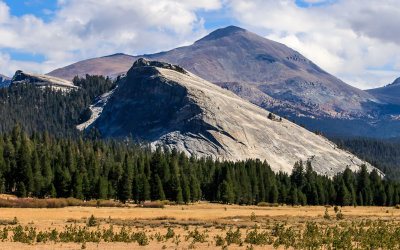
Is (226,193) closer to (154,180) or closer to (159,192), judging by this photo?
(154,180)

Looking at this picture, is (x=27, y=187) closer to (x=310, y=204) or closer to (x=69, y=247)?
(x=69, y=247)

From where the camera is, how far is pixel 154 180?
385ft

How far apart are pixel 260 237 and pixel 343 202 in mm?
106841

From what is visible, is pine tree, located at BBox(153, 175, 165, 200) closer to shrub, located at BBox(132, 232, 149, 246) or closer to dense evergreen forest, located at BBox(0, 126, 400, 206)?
dense evergreen forest, located at BBox(0, 126, 400, 206)

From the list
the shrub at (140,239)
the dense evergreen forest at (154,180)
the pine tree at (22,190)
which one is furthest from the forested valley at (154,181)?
the shrub at (140,239)

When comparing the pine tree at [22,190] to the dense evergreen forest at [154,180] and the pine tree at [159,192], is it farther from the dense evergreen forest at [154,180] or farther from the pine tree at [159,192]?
the pine tree at [159,192]

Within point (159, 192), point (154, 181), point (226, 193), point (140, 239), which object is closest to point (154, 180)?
point (154, 181)

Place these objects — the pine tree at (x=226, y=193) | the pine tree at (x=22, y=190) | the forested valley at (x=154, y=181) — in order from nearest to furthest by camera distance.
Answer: the pine tree at (x=22, y=190)
the forested valley at (x=154, y=181)
the pine tree at (x=226, y=193)

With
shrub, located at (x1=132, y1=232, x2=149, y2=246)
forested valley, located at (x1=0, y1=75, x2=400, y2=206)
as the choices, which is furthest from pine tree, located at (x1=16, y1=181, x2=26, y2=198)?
shrub, located at (x1=132, y1=232, x2=149, y2=246)

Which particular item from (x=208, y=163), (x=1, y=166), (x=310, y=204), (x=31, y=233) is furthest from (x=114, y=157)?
(x=31, y=233)

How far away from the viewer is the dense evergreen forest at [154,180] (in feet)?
356

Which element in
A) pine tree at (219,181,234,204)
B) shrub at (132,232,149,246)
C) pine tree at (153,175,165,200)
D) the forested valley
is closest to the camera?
shrub at (132,232,149,246)

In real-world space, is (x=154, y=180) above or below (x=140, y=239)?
above

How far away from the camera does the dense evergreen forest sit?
356ft
